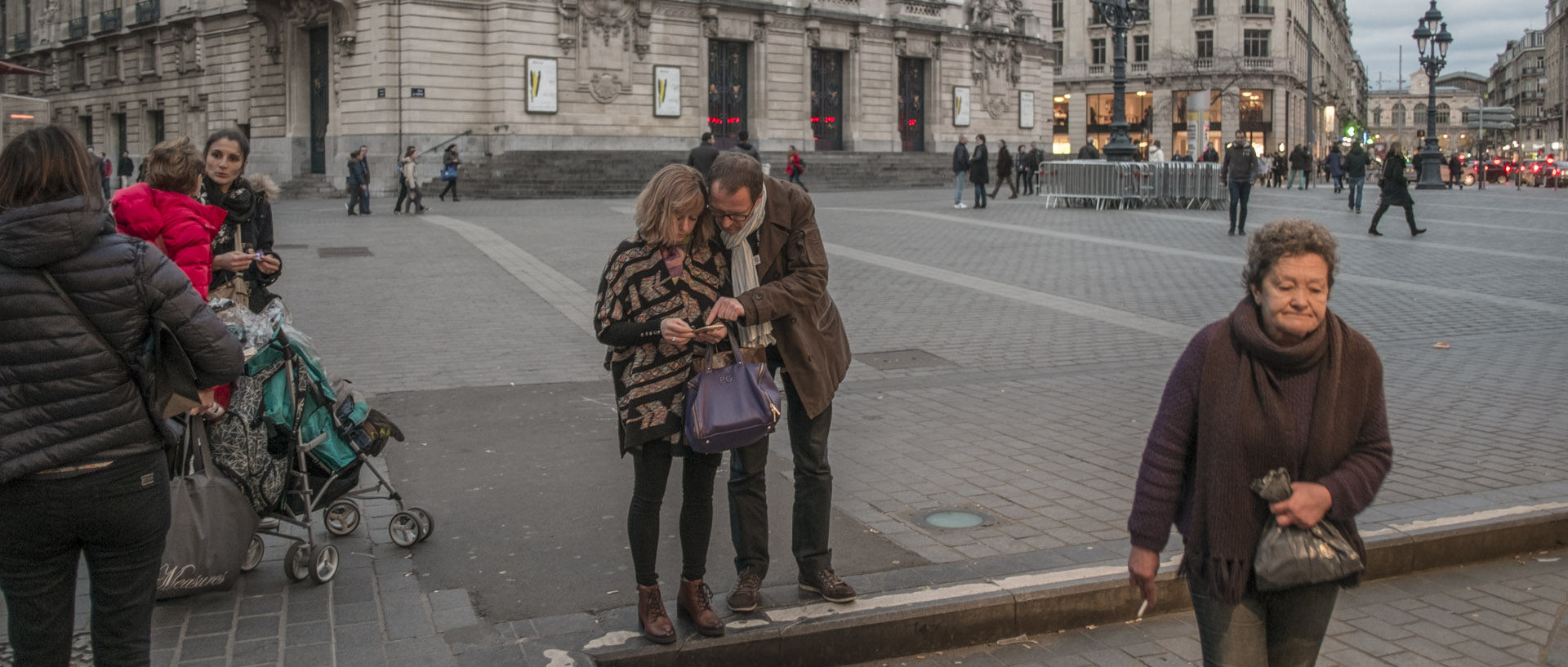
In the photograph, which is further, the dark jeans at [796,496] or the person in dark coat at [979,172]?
the person in dark coat at [979,172]

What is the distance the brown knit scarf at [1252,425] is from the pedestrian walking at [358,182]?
2511cm

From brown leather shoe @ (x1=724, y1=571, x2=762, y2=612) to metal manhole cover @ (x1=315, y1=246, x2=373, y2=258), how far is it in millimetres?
14258

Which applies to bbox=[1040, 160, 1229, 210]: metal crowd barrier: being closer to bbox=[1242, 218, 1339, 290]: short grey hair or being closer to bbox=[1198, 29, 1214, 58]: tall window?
bbox=[1242, 218, 1339, 290]: short grey hair

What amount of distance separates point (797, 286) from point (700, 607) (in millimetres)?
1186

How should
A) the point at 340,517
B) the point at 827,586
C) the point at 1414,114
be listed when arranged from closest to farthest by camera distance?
the point at 827,586 < the point at 340,517 < the point at 1414,114

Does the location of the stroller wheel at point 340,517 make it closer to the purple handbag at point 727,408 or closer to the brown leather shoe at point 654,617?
the brown leather shoe at point 654,617

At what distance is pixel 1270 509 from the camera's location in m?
3.07

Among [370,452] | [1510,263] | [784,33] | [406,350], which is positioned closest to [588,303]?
[406,350]

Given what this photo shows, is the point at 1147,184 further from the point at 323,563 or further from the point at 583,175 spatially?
the point at 323,563

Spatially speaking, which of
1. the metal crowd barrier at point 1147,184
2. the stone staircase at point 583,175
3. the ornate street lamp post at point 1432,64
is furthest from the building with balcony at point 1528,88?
the metal crowd barrier at point 1147,184

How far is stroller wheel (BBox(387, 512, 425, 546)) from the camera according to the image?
18.4 ft

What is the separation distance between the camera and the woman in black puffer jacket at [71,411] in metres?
3.46

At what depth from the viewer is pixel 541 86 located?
3784cm

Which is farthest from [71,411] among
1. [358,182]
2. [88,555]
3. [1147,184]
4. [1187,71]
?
[1187,71]
